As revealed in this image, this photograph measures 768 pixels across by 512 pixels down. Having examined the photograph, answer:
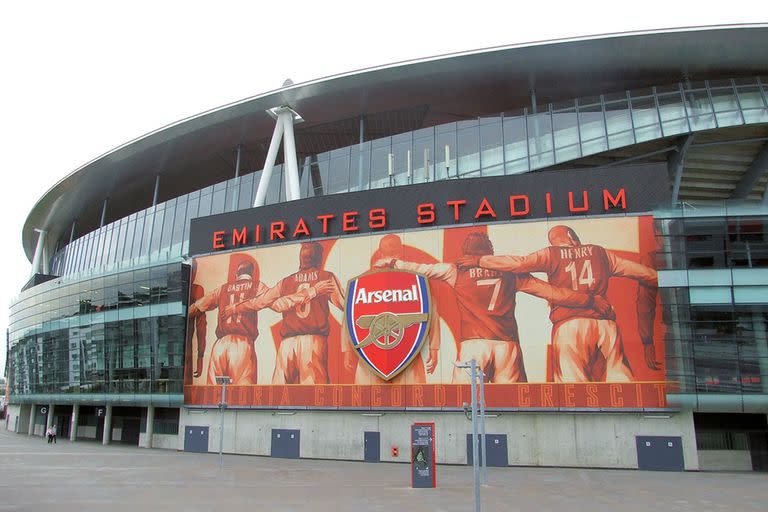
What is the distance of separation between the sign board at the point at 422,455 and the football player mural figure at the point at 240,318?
49.4 ft

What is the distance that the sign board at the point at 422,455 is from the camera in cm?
2058

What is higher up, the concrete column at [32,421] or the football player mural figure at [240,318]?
the football player mural figure at [240,318]

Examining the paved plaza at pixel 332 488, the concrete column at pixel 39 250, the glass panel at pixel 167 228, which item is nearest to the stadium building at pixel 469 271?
the glass panel at pixel 167 228

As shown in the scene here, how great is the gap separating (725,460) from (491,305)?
12.2 meters

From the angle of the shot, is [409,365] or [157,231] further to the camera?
[157,231]

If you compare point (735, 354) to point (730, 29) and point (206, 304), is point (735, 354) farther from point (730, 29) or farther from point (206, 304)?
point (206, 304)

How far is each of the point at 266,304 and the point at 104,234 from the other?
27.6 meters

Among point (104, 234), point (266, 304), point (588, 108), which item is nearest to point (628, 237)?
point (588, 108)

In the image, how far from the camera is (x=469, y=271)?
102 feet

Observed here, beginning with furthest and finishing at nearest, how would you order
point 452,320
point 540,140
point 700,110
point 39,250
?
point 39,250 → point 540,140 → point 700,110 → point 452,320

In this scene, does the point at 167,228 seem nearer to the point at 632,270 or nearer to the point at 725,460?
the point at 632,270

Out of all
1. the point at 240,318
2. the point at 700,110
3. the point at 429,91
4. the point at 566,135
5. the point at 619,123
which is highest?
the point at 429,91

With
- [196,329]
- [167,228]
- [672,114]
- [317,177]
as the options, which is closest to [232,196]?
[167,228]

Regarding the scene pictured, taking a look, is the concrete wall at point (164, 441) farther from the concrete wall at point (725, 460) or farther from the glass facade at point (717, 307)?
the concrete wall at point (725, 460)
